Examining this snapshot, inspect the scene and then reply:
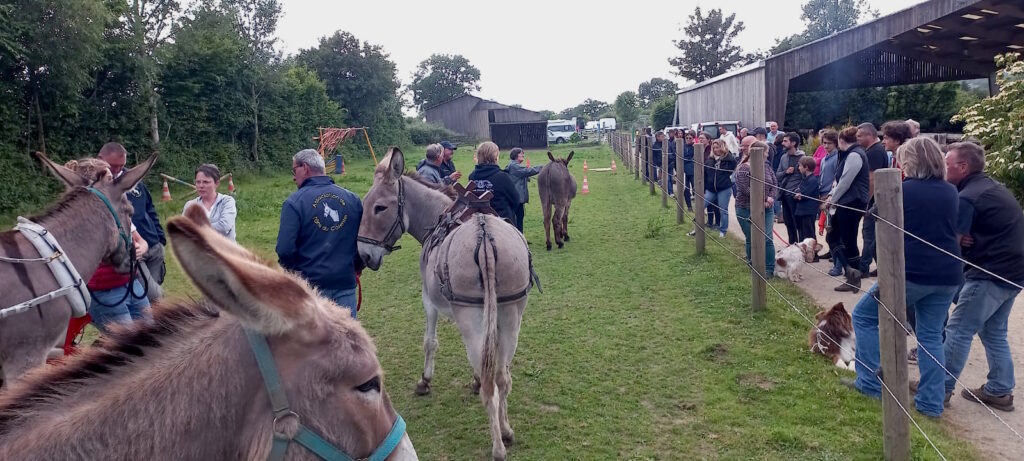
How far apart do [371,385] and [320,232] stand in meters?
2.85

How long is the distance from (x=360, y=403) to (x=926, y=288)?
174 inches

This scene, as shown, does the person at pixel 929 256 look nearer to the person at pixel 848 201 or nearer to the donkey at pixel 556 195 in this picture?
the person at pixel 848 201

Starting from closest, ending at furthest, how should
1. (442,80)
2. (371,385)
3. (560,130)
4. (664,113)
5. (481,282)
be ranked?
1. (371,385)
2. (481,282)
3. (664,113)
4. (560,130)
5. (442,80)

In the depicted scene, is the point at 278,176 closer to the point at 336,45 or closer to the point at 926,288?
the point at 336,45

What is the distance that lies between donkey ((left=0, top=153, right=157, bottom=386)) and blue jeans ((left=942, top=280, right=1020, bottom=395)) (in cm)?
600

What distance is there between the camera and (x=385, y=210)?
5.33 meters

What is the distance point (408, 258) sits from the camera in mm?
11133

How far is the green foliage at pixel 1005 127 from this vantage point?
28.3 ft

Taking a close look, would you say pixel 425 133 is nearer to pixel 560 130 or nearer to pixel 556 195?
pixel 560 130

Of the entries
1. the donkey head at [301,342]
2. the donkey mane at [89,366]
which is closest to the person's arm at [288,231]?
the donkey head at [301,342]

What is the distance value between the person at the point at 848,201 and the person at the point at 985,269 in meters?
2.70

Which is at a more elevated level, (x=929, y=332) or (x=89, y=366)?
(x=89, y=366)

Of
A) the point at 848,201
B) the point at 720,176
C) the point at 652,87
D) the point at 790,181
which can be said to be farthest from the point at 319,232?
the point at 652,87

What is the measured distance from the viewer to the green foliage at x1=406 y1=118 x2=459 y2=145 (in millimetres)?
49656
